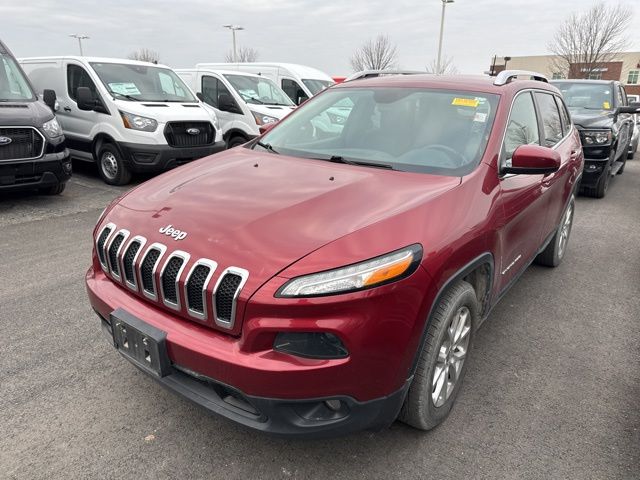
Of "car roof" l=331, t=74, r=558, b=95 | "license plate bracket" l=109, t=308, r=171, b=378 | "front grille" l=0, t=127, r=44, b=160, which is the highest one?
Answer: "car roof" l=331, t=74, r=558, b=95

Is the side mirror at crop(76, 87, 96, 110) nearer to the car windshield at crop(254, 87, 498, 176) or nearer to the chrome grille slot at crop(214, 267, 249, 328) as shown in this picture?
the car windshield at crop(254, 87, 498, 176)

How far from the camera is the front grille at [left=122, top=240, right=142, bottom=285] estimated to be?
2219mm

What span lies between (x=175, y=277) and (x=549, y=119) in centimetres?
339

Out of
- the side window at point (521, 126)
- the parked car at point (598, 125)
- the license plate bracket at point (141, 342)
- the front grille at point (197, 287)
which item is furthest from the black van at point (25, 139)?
the parked car at point (598, 125)

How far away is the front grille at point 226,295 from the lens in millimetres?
1875

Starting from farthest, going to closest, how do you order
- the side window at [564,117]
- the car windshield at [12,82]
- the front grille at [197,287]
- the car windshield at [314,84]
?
the car windshield at [314,84] → the car windshield at [12,82] → the side window at [564,117] → the front grille at [197,287]

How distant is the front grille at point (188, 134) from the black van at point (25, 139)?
168 centimetres

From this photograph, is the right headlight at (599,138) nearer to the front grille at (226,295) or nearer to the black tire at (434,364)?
the black tire at (434,364)

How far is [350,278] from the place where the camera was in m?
1.83

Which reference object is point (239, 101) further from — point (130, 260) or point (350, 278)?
point (350, 278)

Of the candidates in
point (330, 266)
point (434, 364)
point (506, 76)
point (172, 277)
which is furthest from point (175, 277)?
point (506, 76)

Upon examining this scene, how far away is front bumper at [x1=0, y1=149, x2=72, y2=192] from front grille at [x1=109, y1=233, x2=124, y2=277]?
4.39 m

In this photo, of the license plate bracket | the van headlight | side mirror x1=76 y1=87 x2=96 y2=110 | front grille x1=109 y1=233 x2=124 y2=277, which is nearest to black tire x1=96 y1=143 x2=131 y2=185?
the van headlight

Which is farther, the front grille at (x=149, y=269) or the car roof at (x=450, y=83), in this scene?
the car roof at (x=450, y=83)
